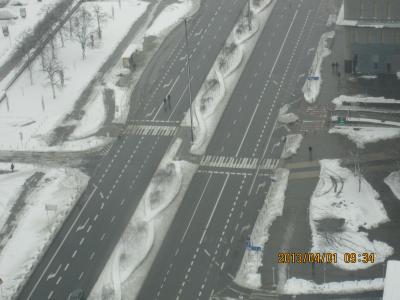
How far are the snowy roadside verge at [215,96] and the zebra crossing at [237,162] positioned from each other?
3.01 meters

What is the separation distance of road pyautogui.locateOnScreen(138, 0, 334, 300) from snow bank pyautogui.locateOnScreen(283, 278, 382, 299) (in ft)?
11.4

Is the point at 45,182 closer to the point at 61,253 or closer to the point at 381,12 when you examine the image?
the point at 61,253

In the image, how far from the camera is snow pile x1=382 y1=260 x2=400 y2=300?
112375 millimetres

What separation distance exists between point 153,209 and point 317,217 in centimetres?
2587

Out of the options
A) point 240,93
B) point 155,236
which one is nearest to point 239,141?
point 240,93

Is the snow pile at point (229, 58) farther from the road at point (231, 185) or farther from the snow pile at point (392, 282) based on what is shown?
the snow pile at point (392, 282)

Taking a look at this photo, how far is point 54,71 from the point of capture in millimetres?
187750

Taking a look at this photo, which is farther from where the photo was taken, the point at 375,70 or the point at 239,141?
the point at 375,70

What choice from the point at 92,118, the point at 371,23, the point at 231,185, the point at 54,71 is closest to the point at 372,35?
the point at 371,23

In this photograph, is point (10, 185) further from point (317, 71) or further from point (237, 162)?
point (317, 71)

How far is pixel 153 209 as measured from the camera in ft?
485

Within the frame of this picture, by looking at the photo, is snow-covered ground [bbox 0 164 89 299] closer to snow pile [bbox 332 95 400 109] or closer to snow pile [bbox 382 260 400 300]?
snow pile [bbox 332 95 400 109]

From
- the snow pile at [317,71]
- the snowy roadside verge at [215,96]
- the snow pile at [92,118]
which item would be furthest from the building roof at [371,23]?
the snow pile at [92,118]

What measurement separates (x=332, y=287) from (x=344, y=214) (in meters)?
17.6
